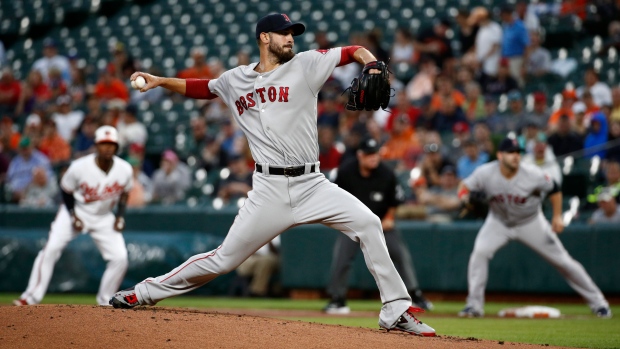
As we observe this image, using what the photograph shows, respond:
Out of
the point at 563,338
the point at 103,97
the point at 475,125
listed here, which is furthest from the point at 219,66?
the point at 563,338

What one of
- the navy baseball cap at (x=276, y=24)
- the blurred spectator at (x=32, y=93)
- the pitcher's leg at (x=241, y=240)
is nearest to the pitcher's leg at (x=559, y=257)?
the pitcher's leg at (x=241, y=240)

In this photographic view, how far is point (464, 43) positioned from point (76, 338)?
11.2 metres

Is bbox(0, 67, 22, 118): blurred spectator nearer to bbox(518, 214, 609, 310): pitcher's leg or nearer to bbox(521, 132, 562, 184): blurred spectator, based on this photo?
bbox(521, 132, 562, 184): blurred spectator

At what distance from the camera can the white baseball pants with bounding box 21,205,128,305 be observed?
917 centimetres

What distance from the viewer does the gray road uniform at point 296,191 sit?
19.2 feet

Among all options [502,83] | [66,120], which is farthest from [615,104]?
[66,120]

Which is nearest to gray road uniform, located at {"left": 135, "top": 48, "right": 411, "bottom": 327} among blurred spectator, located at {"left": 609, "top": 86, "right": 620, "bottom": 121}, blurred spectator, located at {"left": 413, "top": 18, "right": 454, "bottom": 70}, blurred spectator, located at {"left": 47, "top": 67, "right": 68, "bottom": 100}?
blurred spectator, located at {"left": 609, "top": 86, "right": 620, "bottom": 121}

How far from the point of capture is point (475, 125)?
13.3 metres

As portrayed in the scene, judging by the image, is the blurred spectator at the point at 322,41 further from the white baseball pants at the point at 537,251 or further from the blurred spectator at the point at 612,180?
the white baseball pants at the point at 537,251

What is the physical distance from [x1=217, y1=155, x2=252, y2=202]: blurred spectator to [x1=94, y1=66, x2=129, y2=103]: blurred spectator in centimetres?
425

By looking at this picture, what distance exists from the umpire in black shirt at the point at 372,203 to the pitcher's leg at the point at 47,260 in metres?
2.95

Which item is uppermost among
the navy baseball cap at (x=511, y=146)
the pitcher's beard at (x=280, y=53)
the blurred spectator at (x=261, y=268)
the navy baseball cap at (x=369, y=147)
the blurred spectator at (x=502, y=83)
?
the blurred spectator at (x=502, y=83)

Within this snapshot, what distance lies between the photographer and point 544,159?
11961 mm

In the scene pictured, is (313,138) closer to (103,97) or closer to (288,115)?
(288,115)
